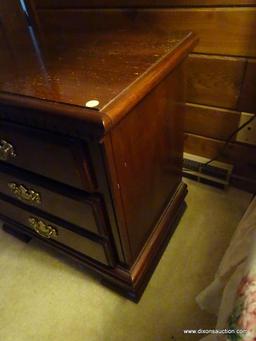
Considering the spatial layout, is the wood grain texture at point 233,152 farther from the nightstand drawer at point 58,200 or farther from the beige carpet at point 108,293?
the nightstand drawer at point 58,200

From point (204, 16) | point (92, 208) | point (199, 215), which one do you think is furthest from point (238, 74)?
point (92, 208)

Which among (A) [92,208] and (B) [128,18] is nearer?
(A) [92,208]

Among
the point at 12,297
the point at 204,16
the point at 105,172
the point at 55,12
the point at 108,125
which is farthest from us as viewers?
the point at 55,12

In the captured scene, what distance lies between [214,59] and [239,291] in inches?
30.3

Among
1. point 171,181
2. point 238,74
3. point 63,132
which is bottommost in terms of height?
point 171,181

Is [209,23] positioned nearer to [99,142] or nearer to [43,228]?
[99,142]

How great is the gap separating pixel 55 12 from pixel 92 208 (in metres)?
0.85

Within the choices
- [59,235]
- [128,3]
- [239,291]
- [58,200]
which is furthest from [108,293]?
[128,3]

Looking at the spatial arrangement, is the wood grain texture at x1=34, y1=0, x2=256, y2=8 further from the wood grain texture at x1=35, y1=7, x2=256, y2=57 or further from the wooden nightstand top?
the wooden nightstand top

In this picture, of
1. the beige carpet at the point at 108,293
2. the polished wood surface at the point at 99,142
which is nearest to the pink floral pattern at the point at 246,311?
the polished wood surface at the point at 99,142

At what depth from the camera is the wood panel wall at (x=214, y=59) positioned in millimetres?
792

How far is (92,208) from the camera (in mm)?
623

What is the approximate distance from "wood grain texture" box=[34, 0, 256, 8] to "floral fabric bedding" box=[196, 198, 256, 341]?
584 mm

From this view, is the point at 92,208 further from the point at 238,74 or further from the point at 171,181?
the point at 238,74
